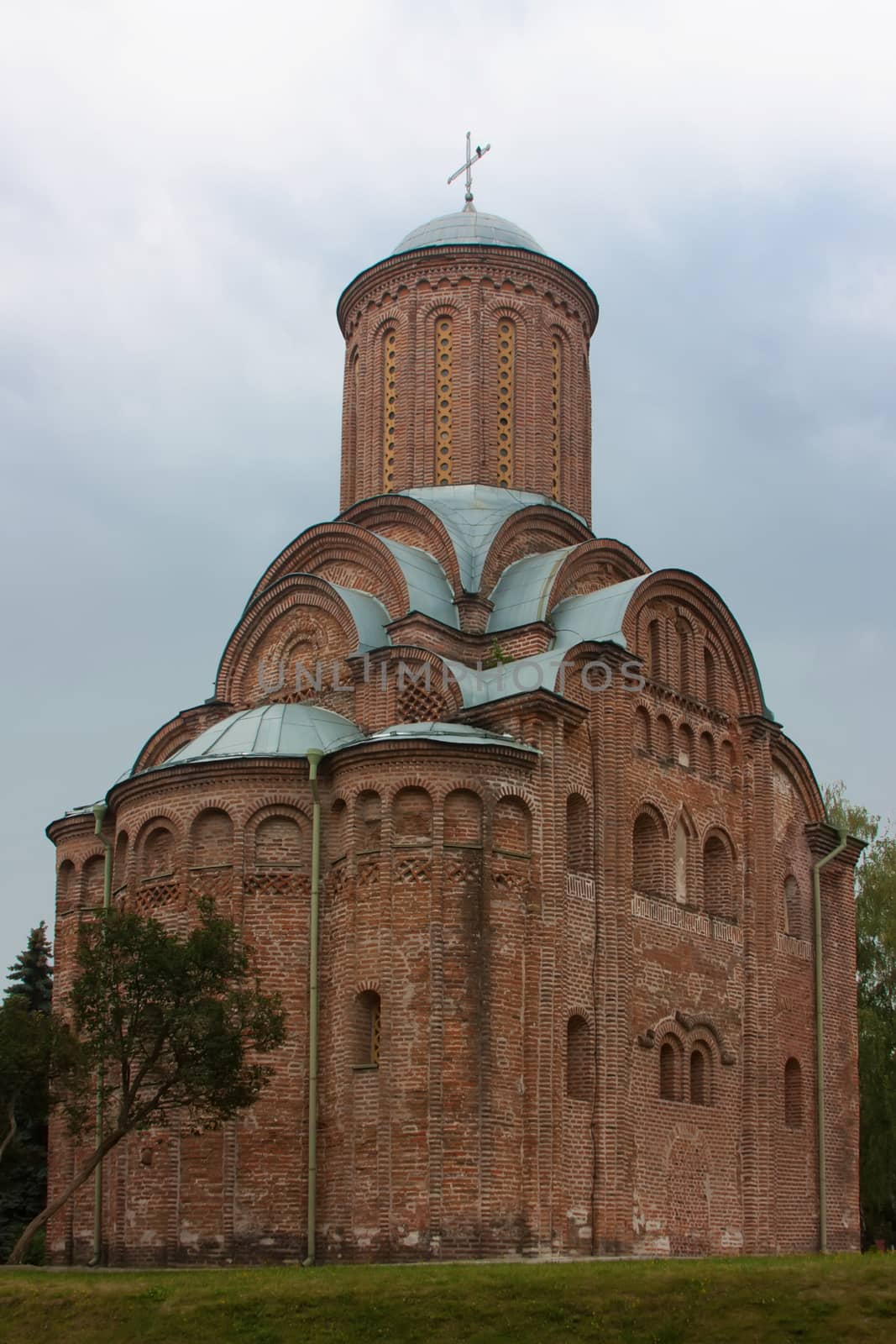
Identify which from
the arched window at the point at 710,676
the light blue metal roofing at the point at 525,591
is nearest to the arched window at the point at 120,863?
the light blue metal roofing at the point at 525,591

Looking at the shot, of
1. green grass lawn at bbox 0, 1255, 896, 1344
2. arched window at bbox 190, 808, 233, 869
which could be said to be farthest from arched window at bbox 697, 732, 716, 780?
green grass lawn at bbox 0, 1255, 896, 1344

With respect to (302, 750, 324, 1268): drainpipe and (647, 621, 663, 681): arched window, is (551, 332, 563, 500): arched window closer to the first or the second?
(647, 621, 663, 681): arched window

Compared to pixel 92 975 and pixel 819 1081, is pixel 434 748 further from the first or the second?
pixel 819 1081

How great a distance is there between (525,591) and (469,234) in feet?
19.9

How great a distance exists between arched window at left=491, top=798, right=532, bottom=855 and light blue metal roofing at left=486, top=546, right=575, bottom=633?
10.1 feet

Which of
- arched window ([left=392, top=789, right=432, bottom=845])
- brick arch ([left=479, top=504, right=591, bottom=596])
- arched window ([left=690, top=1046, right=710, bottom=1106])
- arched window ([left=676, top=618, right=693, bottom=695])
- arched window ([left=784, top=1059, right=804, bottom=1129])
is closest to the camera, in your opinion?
arched window ([left=392, top=789, right=432, bottom=845])

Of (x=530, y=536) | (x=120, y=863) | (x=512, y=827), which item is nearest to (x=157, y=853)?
(x=120, y=863)

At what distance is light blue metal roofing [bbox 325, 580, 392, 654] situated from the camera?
777 inches

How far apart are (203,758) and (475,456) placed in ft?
20.5

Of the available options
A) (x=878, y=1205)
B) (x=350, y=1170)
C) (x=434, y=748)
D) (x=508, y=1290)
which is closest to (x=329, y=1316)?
(x=508, y=1290)

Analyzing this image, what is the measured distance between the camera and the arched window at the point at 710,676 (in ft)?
68.6

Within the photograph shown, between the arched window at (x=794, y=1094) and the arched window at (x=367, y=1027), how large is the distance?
20.8 ft

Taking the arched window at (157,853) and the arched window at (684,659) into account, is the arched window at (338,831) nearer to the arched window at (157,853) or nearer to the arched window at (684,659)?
the arched window at (157,853)

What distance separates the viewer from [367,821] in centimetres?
1738
